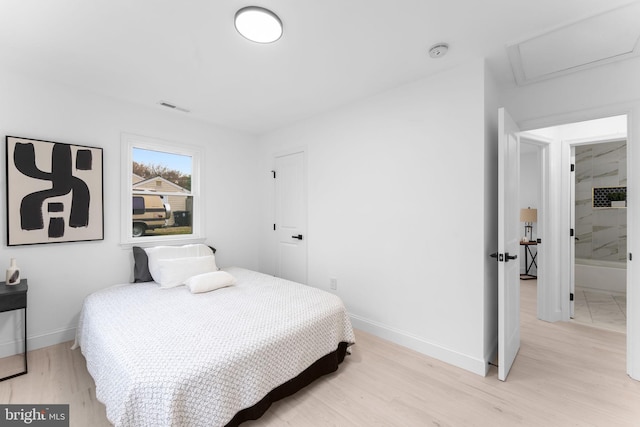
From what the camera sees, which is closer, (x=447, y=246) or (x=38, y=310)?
(x=447, y=246)

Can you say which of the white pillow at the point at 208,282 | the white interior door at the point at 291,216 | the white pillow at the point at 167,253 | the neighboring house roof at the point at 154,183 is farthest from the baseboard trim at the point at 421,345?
the neighboring house roof at the point at 154,183

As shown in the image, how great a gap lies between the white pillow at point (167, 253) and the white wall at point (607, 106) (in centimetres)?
371

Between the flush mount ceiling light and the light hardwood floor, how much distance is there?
2515 millimetres

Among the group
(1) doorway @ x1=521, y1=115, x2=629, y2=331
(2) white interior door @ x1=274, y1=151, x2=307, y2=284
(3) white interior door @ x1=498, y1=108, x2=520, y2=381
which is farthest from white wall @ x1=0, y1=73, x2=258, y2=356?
(1) doorway @ x1=521, y1=115, x2=629, y2=331

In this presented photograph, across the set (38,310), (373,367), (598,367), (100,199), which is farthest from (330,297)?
(38,310)

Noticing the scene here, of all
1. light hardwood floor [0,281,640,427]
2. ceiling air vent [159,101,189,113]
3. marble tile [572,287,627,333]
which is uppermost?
ceiling air vent [159,101,189,113]

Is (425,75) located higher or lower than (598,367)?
higher

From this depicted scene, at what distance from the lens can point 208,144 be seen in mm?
3807

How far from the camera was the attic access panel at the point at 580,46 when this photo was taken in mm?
1774

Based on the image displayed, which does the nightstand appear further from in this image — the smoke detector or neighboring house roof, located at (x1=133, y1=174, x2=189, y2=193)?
the smoke detector

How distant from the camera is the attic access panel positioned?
5.82 feet

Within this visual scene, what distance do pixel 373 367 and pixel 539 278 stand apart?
252cm

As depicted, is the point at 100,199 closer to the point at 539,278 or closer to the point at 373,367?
the point at 373,367

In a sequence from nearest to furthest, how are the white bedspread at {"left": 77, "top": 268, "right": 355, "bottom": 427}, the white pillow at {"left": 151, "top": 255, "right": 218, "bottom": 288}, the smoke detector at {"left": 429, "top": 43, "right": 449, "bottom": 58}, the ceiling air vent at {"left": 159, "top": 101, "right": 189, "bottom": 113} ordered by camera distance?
the white bedspread at {"left": 77, "top": 268, "right": 355, "bottom": 427} → the smoke detector at {"left": 429, "top": 43, "right": 449, "bottom": 58} → the white pillow at {"left": 151, "top": 255, "right": 218, "bottom": 288} → the ceiling air vent at {"left": 159, "top": 101, "right": 189, "bottom": 113}
